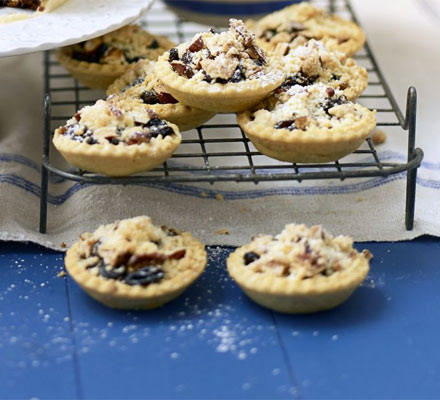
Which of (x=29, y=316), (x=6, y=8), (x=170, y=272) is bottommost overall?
(x=29, y=316)

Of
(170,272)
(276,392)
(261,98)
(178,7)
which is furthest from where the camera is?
(178,7)

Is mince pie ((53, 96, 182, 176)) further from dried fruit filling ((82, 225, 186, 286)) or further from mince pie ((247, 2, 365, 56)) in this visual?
mince pie ((247, 2, 365, 56))

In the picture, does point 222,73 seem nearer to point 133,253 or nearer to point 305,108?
point 305,108

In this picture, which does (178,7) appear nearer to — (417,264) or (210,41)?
(210,41)

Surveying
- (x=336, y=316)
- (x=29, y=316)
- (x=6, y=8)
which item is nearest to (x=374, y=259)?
(x=336, y=316)

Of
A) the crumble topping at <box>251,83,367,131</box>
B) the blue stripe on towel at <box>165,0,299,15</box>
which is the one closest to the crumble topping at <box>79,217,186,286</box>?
the crumble topping at <box>251,83,367,131</box>

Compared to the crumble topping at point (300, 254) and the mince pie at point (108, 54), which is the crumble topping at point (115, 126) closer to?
the crumble topping at point (300, 254)
